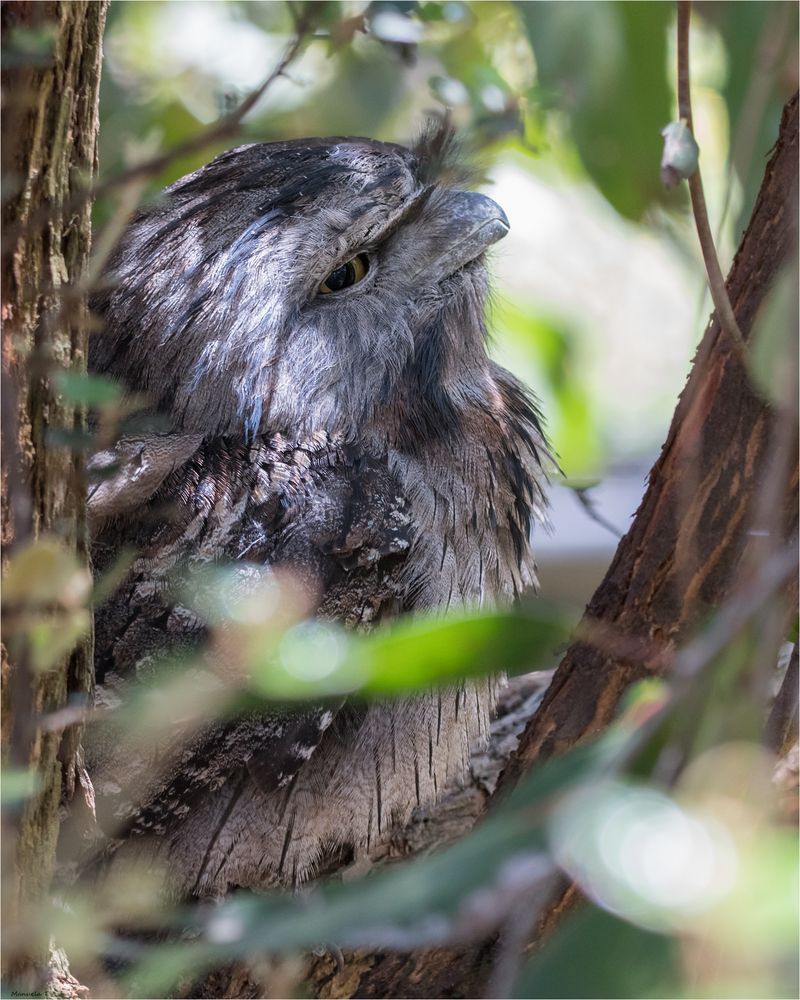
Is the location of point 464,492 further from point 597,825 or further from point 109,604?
point 597,825

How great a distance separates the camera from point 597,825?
27.4 inches

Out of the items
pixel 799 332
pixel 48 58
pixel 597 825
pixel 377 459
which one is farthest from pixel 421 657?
pixel 377 459

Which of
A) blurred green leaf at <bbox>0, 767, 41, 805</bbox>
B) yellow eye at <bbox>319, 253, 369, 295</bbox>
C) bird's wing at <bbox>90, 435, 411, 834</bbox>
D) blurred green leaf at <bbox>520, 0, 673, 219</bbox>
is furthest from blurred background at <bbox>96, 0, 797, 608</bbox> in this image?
blurred green leaf at <bbox>0, 767, 41, 805</bbox>

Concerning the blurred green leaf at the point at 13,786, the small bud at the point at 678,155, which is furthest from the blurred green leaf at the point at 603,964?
the small bud at the point at 678,155

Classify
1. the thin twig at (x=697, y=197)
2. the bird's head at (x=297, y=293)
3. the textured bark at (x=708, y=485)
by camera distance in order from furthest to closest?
the bird's head at (x=297, y=293) → the textured bark at (x=708, y=485) → the thin twig at (x=697, y=197)

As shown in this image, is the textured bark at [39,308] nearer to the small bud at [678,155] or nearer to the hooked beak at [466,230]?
the small bud at [678,155]

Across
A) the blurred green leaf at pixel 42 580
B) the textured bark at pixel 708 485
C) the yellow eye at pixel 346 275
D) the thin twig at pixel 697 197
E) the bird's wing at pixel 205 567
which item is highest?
the thin twig at pixel 697 197

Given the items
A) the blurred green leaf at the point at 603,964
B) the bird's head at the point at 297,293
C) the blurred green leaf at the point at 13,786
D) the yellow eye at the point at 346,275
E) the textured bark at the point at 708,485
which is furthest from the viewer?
the yellow eye at the point at 346,275

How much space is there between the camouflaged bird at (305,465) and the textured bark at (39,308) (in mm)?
798

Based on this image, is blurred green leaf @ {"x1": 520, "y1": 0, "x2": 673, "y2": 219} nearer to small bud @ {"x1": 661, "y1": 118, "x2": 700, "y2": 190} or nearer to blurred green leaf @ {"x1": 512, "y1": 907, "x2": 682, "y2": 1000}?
small bud @ {"x1": 661, "y1": 118, "x2": 700, "y2": 190}

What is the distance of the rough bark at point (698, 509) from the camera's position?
4.60 feet

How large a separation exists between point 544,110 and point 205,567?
1.10m

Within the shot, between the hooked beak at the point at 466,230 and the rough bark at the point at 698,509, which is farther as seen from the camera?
the hooked beak at the point at 466,230

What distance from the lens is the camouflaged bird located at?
2.12 meters
